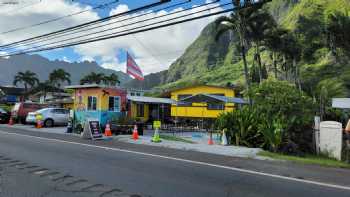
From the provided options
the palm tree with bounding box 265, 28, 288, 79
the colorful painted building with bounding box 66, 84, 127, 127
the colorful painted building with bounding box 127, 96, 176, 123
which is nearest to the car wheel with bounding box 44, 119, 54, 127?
the colorful painted building with bounding box 66, 84, 127, 127

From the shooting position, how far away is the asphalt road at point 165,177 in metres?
6.14

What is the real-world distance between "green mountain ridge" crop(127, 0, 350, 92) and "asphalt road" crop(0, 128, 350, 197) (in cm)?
5125

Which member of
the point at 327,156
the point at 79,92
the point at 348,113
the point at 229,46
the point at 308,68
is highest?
the point at 229,46

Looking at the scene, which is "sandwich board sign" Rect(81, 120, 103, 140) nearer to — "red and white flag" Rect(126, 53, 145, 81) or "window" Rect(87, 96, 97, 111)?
"window" Rect(87, 96, 97, 111)

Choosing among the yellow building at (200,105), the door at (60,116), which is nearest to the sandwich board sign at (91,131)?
the door at (60,116)

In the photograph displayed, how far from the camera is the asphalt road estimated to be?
242 inches

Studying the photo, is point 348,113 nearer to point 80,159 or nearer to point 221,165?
point 221,165

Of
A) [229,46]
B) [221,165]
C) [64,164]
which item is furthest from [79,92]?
[229,46]

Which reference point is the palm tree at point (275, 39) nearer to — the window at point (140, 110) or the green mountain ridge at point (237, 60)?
the green mountain ridge at point (237, 60)

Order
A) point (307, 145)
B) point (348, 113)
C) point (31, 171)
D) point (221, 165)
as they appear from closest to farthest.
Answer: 1. point (31, 171)
2. point (221, 165)
3. point (307, 145)
4. point (348, 113)

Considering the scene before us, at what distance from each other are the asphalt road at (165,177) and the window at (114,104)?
11.1 m

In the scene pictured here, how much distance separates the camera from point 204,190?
6.15 metres

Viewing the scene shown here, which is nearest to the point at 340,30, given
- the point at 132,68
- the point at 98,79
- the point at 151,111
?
the point at 151,111

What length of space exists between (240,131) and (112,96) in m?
10.6
